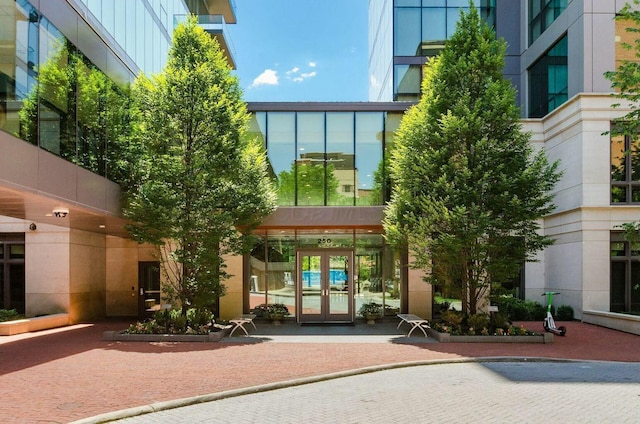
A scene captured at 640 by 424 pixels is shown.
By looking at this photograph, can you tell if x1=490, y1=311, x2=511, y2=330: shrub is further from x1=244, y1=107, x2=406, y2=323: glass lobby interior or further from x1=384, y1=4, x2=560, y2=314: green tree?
x1=244, y1=107, x2=406, y2=323: glass lobby interior

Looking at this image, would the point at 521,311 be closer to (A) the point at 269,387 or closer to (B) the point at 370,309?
(B) the point at 370,309

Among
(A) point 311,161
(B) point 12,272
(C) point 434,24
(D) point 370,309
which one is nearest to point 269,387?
(D) point 370,309

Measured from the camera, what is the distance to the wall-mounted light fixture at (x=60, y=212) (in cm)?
1466

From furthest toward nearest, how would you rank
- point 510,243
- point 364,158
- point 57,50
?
point 364,158, point 510,243, point 57,50

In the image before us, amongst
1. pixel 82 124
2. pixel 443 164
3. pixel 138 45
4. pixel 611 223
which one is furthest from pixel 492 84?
pixel 138 45

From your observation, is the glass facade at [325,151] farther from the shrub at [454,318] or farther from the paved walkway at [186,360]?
the shrub at [454,318]

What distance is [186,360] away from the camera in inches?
480

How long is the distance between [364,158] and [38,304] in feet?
45.4

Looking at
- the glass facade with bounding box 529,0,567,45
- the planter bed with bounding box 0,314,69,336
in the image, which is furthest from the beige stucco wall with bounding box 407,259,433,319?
the glass facade with bounding box 529,0,567,45

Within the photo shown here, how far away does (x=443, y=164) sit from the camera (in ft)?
54.0

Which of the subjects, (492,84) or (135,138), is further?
(135,138)

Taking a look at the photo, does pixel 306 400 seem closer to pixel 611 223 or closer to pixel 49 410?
pixel 49 410

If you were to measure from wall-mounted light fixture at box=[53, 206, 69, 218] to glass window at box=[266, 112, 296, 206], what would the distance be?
818 cm

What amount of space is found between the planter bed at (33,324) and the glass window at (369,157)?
39.6 ft
